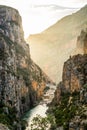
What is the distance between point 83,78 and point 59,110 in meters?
19.7

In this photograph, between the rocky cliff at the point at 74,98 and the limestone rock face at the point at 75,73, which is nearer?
the rocky cliff at the point at 74,98

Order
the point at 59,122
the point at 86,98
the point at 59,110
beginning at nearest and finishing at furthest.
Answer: the point at 86,98 < the point at 59,122 < the point at 59,110

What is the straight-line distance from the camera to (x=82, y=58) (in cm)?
18575

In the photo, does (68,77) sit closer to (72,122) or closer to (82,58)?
(82,58)

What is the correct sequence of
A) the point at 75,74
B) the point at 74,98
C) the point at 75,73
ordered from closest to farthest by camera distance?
1. the point at 74,98
2. the point at 75,74
3. the point at 75,73

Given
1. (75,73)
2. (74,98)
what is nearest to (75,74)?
(75,73)

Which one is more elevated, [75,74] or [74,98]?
[75,74]

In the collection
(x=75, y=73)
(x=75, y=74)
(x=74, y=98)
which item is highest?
(x=75, y=73)

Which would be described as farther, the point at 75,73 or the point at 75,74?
the point at 75,73

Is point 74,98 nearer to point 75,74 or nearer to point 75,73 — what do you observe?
point 75,74

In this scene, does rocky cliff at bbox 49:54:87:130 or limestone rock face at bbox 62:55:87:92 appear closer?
rocky cliff at bbox 49:54:87:130

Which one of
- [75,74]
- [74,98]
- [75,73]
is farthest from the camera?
[75,73]

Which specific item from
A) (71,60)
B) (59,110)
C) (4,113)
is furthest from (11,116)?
(71,60)

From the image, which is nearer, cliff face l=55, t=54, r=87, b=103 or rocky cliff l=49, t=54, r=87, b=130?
rocky cliff l=49, t=54, r=87, b=130
